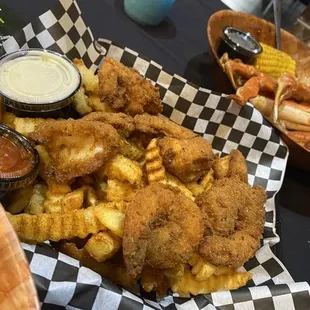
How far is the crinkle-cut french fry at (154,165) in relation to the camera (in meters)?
2.01

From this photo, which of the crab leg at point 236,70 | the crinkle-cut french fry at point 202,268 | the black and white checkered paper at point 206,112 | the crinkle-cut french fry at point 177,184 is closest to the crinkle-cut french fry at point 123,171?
the crinkle-cut french fry at point 177,184

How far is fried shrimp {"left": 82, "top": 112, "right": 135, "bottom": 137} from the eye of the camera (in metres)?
2.08

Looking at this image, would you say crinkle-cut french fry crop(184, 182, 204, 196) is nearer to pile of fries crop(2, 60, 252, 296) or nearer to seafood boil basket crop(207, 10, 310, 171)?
pile of fries crop(2, 60, 252, 296)

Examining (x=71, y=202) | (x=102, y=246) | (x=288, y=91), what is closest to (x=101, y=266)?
(x=102, y=246)

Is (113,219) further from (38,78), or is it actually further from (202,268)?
(38,78)

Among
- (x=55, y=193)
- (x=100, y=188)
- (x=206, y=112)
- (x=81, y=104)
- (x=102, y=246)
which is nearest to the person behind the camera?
(x=102, y=246)

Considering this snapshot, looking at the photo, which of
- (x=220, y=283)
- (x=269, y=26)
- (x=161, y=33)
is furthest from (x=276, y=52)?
(x=220, y=283)

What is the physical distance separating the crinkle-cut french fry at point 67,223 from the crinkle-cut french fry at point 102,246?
0.03 m

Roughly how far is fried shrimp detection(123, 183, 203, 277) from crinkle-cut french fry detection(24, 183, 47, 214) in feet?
1.33

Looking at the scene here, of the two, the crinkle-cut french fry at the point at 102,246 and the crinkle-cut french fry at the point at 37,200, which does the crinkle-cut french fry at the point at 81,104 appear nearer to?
the crinkle-cut french fry at the point at 37,200

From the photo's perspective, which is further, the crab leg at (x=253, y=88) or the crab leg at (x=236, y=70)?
the crab leg at (x=236, y=70)

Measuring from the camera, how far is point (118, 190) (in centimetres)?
195

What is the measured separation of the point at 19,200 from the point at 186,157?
0.66m

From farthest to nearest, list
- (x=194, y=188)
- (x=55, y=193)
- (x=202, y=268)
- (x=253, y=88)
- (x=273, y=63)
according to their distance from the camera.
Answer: (x=273, y=63)
(x=253, y=88)
(x=194, y=188)
(x=55, y=193)
(x=202, y=268)
